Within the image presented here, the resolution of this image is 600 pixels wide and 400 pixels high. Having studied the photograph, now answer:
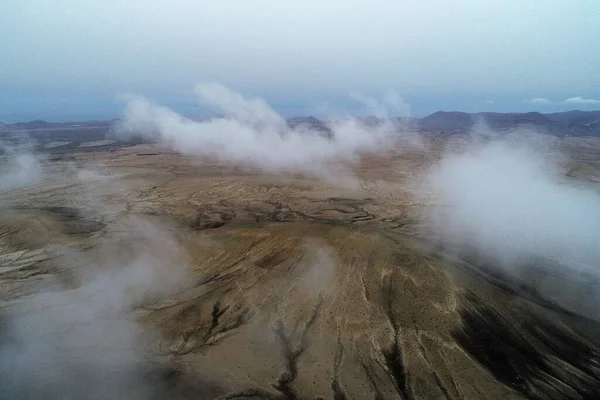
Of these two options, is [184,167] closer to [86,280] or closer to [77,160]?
[77,160]

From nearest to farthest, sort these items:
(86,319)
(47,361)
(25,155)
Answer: (47,361) < (86,319) < (25,155)

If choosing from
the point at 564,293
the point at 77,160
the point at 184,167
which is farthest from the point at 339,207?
the point at 77,160

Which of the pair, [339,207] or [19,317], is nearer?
[19,317]

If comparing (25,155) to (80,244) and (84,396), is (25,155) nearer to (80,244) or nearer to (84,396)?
(80,244)

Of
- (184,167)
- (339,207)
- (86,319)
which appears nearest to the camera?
(86,319)

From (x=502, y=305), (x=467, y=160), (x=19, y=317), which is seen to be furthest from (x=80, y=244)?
(x=467, y=160)

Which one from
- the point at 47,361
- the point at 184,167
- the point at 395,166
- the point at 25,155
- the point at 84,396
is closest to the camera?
the point at 84,396
